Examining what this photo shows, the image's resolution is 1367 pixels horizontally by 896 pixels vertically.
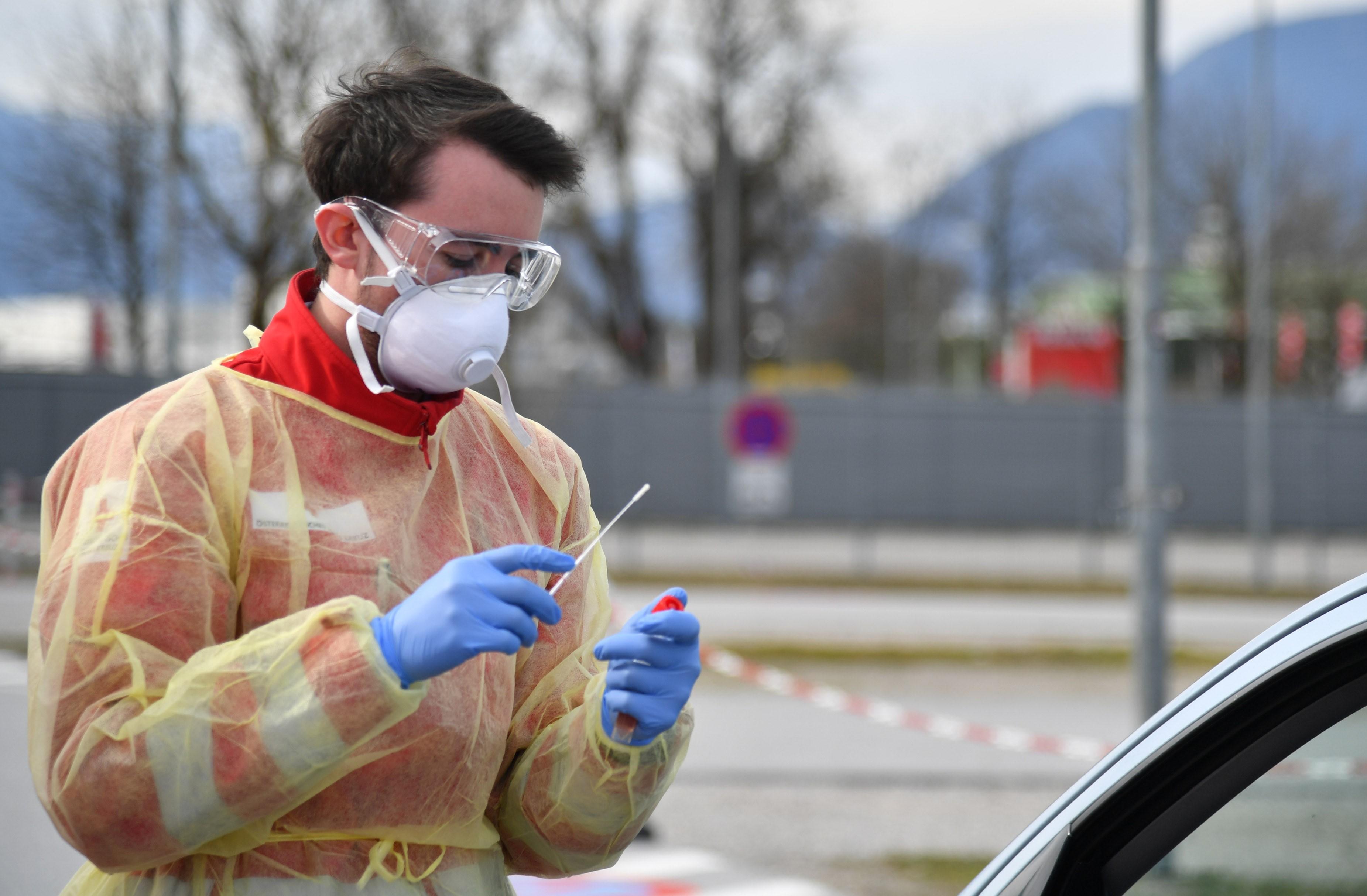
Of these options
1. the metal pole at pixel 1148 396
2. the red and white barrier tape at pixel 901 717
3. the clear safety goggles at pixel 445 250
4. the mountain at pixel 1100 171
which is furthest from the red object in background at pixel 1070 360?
the clear safety goggles at pixel 445 250

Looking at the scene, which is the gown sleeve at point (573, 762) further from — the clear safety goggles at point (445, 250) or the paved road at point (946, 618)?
the paved road at point (946, 618)

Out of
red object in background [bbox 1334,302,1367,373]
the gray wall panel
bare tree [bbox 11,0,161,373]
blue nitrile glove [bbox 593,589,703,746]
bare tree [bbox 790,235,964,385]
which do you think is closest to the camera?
blue nitrile glove [bbox 593,589,703,746]

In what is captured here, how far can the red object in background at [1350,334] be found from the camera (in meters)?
30.0

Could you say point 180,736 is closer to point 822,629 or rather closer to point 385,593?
point 385,593

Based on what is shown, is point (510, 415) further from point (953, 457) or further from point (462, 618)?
point (953, 457)

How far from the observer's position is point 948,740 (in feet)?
26.5

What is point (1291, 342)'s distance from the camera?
3206 centimetres

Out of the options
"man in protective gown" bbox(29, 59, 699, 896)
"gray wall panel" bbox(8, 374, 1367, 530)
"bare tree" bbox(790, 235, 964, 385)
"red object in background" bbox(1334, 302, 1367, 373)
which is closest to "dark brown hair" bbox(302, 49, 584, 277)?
"man in protective gown" bbox(29, 59, 699, 896)

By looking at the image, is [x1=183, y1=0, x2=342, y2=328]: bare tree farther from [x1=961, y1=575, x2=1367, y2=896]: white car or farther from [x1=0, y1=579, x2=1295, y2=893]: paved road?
[x1=961, y1=575, x2=1367, y2=896]: white car

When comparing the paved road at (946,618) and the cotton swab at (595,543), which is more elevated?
the cotton swab at (595,543)

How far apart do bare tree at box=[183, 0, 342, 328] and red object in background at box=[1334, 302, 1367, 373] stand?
26.1 meters

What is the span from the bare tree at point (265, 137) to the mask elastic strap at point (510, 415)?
794 centimetres

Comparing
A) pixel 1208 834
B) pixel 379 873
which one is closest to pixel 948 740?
pixel 1208 834

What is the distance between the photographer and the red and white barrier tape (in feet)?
26.0
